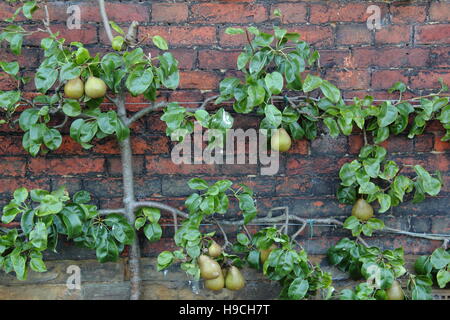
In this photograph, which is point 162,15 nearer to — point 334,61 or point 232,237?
point 334,61

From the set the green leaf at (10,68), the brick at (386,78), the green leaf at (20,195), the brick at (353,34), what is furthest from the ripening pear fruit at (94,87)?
the brick at (386,78)

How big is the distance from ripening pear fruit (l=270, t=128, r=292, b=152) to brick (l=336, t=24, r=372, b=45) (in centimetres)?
40

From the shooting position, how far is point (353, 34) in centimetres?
173

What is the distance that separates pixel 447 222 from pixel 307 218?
1.75 ft

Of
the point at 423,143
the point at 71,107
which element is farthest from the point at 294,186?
the point at 71,107

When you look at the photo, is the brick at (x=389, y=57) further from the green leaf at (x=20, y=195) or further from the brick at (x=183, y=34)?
the green leaf at (x=20, y=195)

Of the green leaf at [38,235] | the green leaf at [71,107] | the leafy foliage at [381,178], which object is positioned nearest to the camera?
the green leaf at [38,235]

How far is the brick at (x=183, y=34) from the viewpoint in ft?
5.60

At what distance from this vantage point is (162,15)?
5.59 feet

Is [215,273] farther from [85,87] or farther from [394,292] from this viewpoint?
[85,87]

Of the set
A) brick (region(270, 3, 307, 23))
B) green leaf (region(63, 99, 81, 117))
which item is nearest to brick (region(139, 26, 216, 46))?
brick (region(270, 3, 307, 23))

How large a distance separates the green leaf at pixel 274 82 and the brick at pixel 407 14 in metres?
0.54

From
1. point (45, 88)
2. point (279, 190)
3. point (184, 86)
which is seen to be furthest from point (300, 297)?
point (45, 88)

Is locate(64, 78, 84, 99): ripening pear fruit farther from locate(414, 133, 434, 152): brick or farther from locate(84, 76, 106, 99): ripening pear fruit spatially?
locate(414, 133, 434, 152): brick
